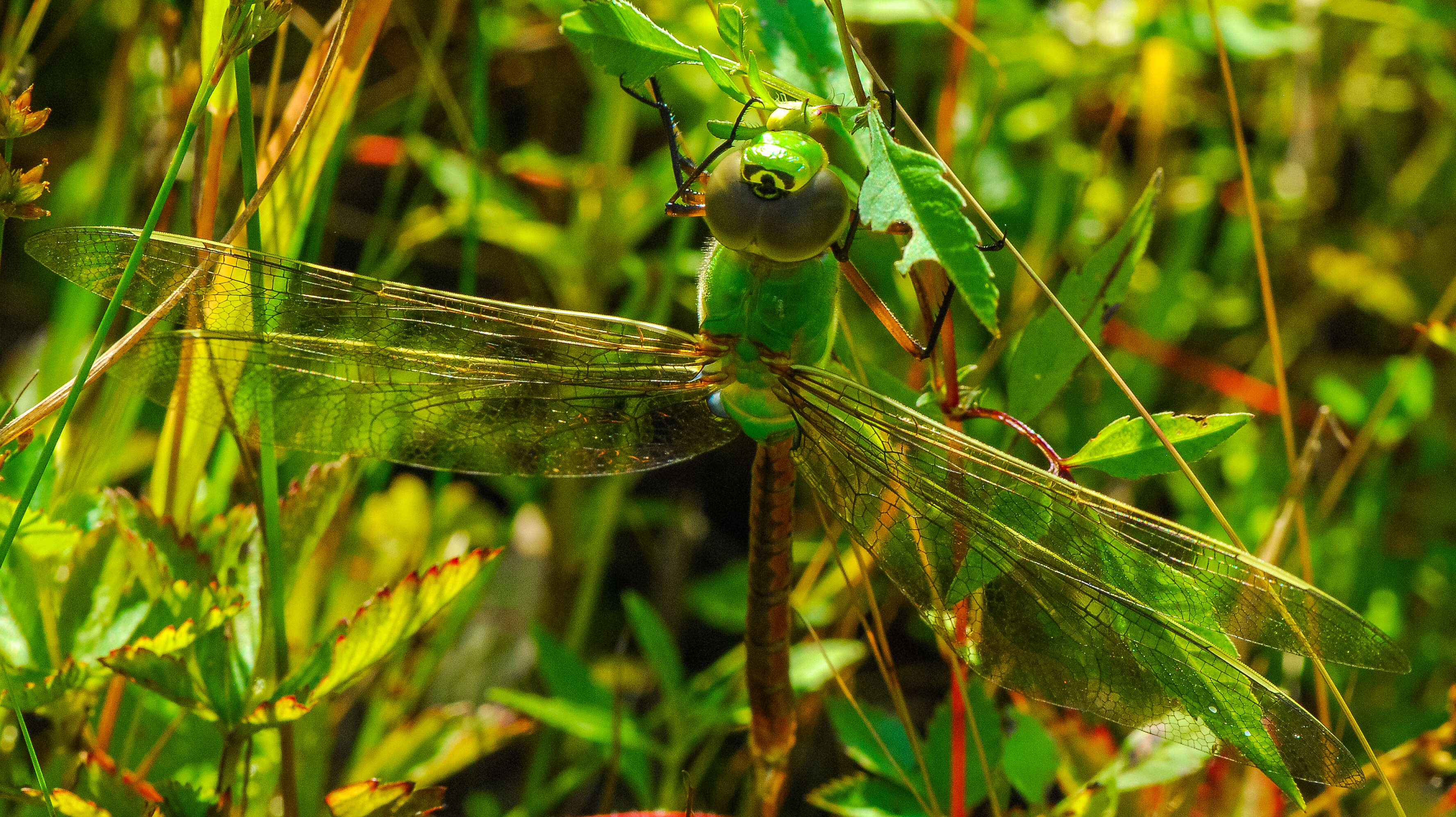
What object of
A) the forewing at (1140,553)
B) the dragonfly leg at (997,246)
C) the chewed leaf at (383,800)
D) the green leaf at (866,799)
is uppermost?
the dragonfly leg at (997,246)

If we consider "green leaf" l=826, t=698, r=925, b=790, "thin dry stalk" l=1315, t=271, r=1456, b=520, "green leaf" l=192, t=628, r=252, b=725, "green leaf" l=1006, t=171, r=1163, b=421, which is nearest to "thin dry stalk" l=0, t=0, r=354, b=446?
"green leaf" l=192, t=628, r=252, b=725

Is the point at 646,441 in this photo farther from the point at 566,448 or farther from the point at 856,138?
the point at 856,138

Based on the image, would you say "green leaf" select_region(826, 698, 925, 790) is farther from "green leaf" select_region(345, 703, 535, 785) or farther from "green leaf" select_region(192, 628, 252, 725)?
"green leaf" select_region(192, 628, 252, 725)

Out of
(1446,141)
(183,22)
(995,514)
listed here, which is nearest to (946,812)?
(995,514)

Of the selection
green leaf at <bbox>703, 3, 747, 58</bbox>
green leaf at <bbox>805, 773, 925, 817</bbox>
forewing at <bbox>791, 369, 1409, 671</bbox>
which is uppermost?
green leaf at <bbox>703, 3, 747, 58</bbox>

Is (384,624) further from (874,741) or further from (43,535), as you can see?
(874,741)

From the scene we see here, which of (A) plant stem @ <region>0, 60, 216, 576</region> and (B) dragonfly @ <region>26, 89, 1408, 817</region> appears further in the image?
(B) dragonfly @ <region>26, 89, 1408, 817</region>

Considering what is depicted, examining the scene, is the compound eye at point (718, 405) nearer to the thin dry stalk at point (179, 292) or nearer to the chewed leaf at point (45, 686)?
the thin dry stalk at point (179, 292)

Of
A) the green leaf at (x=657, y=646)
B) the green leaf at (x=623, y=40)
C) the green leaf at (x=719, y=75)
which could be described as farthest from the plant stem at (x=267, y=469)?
the green leaf at (x=657, y=646)
